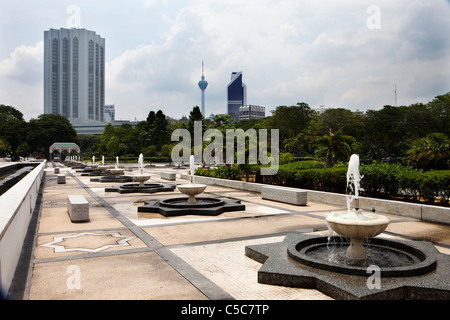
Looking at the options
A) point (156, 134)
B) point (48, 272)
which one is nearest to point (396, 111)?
point (156, 134)

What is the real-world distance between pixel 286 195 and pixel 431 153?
12610 millimetres

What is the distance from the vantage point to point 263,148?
2405cm

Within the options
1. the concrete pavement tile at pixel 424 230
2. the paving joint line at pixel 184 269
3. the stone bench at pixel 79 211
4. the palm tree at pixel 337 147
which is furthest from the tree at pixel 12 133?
the concrete pavement tile at pixel 424 230

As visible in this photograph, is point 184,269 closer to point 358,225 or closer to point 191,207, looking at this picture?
point 358,225

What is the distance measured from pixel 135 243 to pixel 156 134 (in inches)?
2538

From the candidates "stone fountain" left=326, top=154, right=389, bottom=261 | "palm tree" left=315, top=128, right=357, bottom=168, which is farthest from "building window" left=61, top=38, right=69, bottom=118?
"stone fountain" left=326, top=154, right=389, bottom=261

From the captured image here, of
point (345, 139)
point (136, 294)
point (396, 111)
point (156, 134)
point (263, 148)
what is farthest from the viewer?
point (156, 134)

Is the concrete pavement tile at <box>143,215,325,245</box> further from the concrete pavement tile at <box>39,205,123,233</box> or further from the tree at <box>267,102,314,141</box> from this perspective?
the tree at <box>267,102,314,141</box>

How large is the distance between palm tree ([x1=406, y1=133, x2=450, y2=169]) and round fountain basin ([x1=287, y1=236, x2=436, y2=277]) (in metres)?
17.3

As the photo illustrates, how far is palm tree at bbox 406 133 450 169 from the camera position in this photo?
22016 mm

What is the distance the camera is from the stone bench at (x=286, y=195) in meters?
14.1

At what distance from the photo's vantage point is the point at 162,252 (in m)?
7.46

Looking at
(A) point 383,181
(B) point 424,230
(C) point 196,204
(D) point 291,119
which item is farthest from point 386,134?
(B) point 424,230
